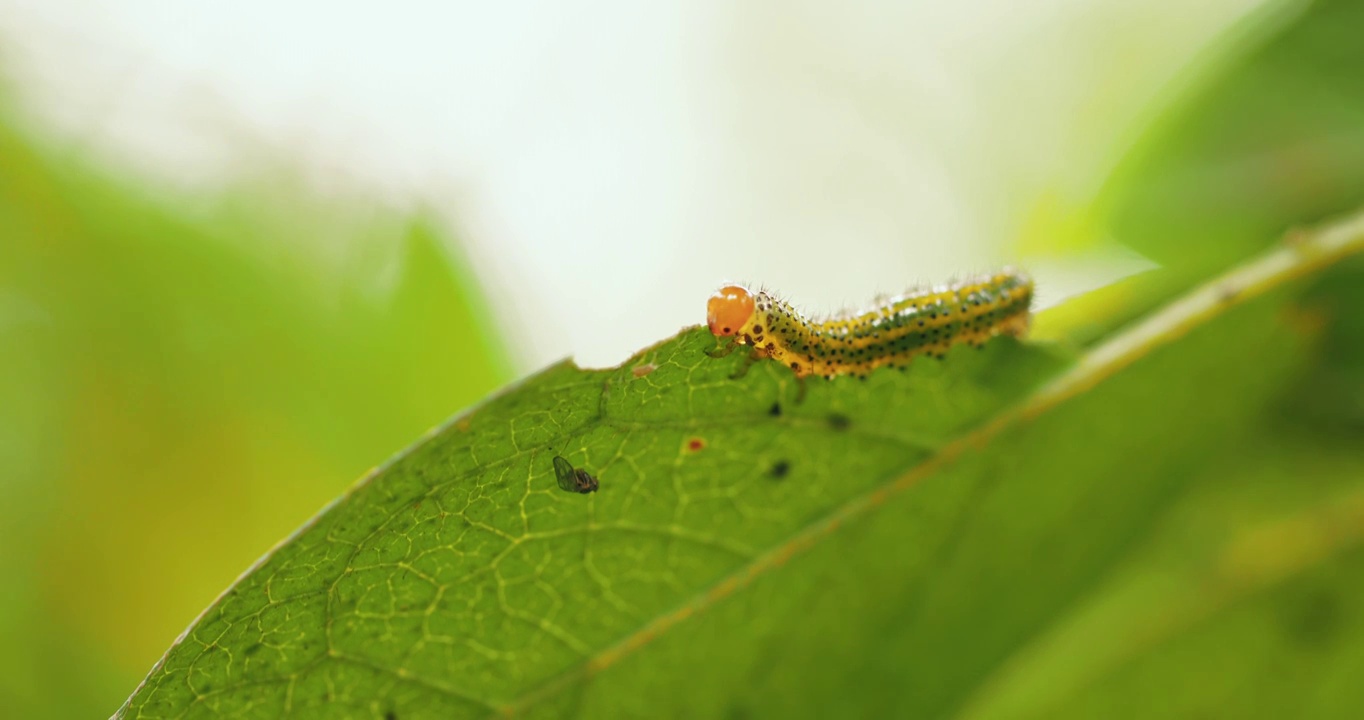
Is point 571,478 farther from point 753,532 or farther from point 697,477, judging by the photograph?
point 753,532

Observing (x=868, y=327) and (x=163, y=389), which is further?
(x=163, y=389)

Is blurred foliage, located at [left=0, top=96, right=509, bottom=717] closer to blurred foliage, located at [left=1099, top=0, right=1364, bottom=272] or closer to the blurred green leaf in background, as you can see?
the blurred green leaf in background

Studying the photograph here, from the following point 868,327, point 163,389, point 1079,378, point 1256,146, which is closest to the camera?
point 1079,378

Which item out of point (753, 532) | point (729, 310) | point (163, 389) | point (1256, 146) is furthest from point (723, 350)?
point (163, 389)

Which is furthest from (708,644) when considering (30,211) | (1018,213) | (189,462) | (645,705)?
(1018,213)

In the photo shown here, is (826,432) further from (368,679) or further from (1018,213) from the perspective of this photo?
(1018,213)
